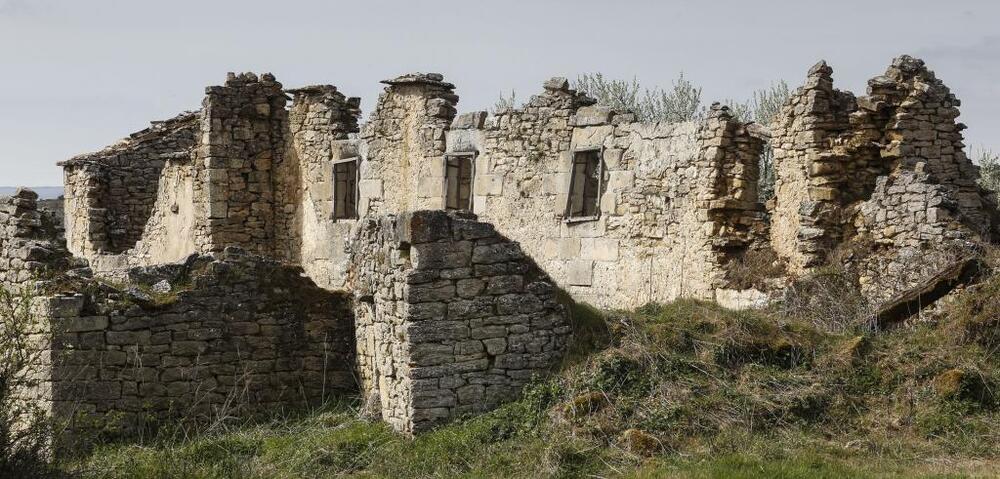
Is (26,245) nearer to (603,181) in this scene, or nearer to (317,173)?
(603,181)

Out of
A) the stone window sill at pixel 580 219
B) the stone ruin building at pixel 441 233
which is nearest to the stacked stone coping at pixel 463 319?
the stone ruin building at pixel 441 233

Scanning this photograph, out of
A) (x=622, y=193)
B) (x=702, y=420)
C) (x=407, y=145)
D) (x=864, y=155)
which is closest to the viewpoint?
(x=702, y=420)

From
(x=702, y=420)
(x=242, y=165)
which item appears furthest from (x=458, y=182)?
(x=702, y=420)

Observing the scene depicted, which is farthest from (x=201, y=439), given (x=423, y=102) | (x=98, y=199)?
(x=98, y=199)

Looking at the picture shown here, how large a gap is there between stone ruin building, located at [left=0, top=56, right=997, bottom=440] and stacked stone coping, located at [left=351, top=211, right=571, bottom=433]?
19mm

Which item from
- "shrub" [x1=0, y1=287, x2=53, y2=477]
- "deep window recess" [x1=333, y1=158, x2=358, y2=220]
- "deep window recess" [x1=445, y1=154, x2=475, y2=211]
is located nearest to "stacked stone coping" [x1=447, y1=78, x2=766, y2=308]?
"deep window recess" [x1=445, y1=154, x2=475, y2=211]

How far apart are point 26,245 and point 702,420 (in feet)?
23.2

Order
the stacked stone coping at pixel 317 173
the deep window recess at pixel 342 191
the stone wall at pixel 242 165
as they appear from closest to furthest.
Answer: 1. the stacked stone coping at pixel 317 173
2. the deep window recess at pixel 342 191
3. the stone wall at pixel 242 165

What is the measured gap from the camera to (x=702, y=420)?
38.8 feet

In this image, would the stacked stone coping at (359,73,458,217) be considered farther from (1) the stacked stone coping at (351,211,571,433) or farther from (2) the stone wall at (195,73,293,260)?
(1) the stacked stone coping at (351,211,571,433)

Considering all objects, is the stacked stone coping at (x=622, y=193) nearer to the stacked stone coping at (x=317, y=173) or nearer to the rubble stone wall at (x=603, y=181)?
the rubble stone wall at (x=603, y=181)

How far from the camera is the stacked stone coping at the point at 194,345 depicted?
13.7 meters

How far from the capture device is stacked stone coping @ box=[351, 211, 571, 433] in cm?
1278

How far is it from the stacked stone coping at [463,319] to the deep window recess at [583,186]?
6.69 metres
